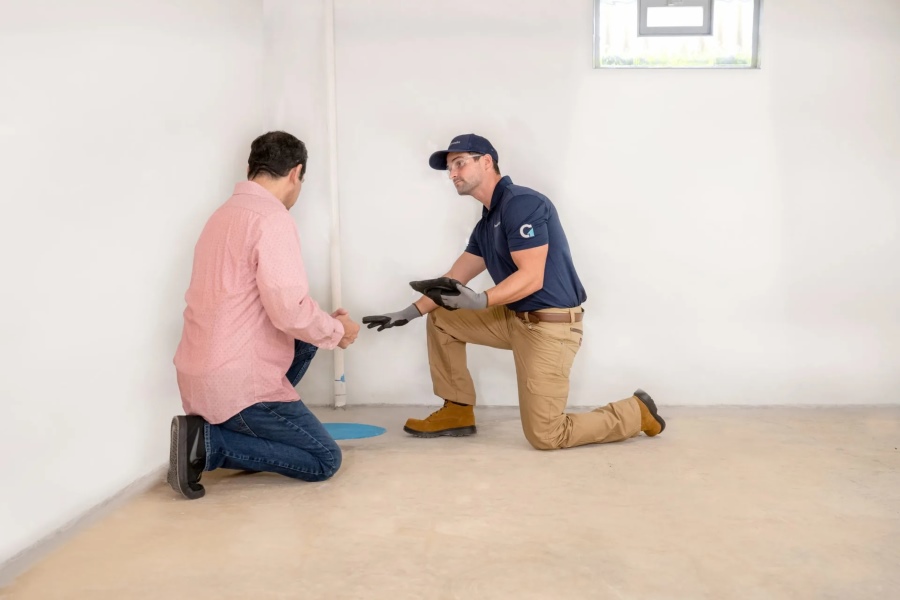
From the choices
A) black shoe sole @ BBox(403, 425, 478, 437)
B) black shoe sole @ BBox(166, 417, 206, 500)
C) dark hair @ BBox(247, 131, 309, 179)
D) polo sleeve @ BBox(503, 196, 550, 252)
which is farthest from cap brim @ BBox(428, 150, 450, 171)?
black shoe sole @ BBox(166, 417, 206, 500)

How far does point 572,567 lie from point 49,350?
142 centimetres

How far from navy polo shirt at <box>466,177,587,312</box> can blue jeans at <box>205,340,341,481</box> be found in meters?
0.98

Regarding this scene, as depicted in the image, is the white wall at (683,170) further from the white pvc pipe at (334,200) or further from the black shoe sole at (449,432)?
the black shoe sole at (449,432)

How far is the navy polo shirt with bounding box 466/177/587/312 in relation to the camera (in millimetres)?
3025

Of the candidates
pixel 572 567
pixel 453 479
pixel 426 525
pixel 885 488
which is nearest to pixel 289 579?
pixel 426 525

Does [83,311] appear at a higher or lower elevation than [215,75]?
lower

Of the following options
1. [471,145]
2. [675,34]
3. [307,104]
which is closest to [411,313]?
[471,145]

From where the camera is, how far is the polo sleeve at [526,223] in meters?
3.01

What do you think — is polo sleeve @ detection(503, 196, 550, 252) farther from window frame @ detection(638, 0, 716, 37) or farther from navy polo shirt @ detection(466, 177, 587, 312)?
window frame @ detection(638, 0, 716, 37)

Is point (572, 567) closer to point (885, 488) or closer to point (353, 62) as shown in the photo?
point (885, 488)

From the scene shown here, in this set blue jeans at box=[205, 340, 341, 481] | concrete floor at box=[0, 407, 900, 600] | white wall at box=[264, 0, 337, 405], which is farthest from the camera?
white wall at box=[264, 0, 337, 405]

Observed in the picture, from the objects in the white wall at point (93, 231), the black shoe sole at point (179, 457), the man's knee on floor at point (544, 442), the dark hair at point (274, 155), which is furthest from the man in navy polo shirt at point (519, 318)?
the black shoe sole at point (179, 457)

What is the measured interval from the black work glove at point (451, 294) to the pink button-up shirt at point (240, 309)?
578 millimetres

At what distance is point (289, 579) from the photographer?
1.88 m
